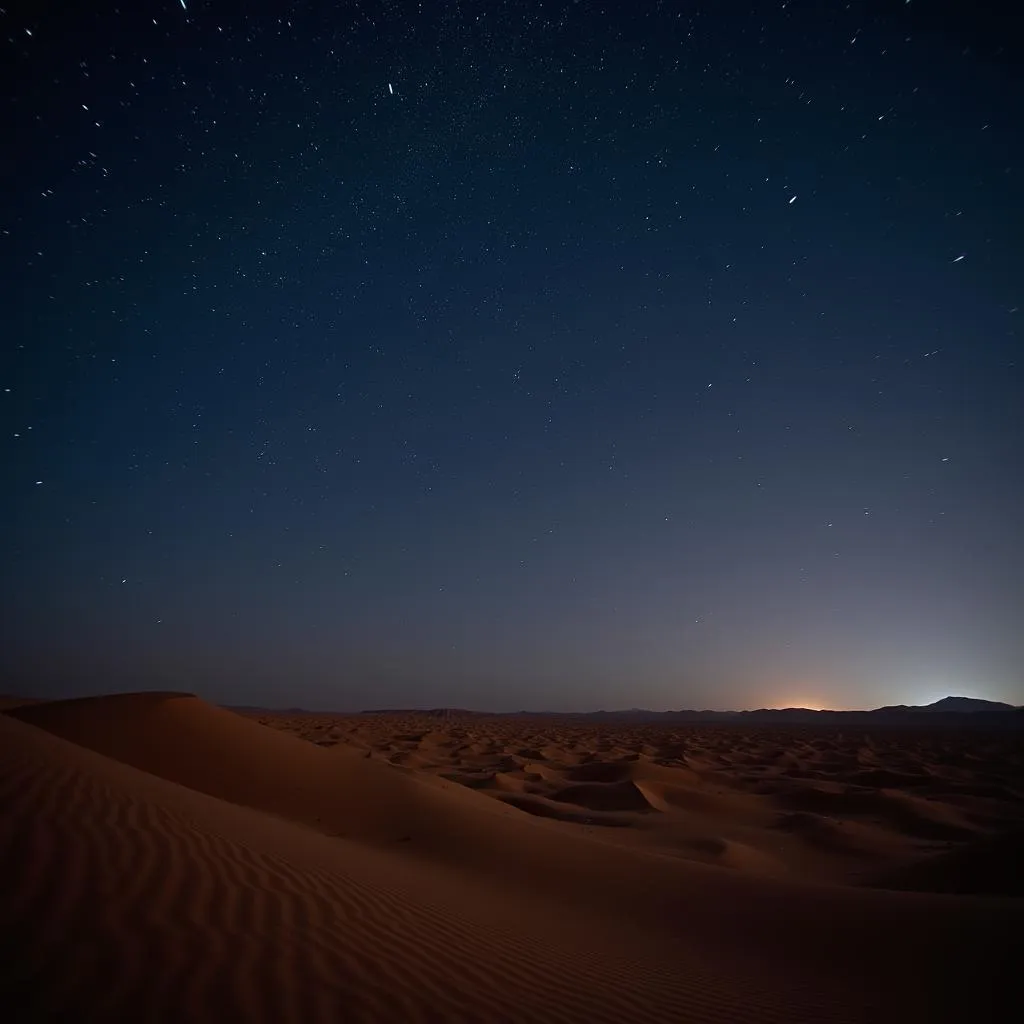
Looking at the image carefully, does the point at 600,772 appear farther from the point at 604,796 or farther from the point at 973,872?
the point at 973,872

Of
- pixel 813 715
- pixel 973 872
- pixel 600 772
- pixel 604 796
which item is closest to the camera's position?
pixel 973 872

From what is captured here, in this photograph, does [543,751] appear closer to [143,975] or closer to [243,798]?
[243,798]

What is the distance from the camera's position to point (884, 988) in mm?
5172

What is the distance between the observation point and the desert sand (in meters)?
3.39

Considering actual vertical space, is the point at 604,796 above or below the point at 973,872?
below

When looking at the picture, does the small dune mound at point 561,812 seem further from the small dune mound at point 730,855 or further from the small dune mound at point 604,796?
the small dune mound at point 730,855

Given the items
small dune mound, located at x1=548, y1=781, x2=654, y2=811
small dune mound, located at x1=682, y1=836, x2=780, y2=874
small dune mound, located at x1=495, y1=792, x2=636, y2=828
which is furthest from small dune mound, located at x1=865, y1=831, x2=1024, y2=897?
small dune mound, located at x1=548, y1=781, x2=654, y2=811

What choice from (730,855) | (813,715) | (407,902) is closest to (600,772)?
(730,855)

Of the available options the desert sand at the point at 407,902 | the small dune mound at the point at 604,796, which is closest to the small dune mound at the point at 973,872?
the desert sand at the point at 407,902

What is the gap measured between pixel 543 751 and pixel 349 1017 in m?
25.3

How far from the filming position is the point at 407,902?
18.6 ft

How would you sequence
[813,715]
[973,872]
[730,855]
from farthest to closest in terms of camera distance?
[813,715] → [730,855] → [973,872]

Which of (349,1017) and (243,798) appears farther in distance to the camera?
(243,798)

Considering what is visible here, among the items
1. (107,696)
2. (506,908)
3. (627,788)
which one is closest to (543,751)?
(627,788)
